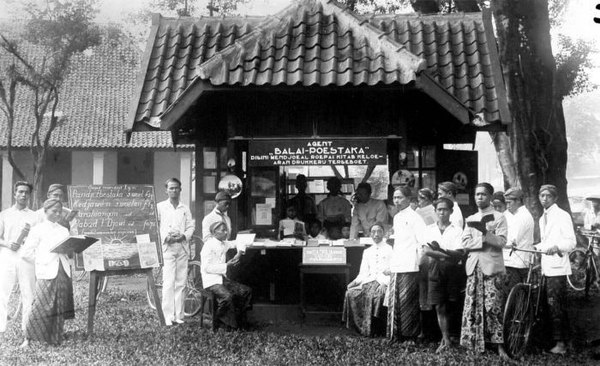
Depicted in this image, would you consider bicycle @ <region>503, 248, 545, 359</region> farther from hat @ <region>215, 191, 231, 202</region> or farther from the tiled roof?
hat @ <region>215, 191, 231, 202</region>

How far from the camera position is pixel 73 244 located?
718 cm

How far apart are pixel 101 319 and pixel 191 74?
337 cm

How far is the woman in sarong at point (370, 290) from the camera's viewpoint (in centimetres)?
773

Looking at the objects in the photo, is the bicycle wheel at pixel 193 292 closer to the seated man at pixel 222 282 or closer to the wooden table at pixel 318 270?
the seated man at pixel 222 282

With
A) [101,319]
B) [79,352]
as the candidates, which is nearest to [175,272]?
[101,319]

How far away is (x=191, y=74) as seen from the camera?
9.10 metres

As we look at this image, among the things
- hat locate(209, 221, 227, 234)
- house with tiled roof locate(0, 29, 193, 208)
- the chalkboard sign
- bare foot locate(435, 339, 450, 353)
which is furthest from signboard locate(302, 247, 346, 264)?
house with tiled roof locate(0, 29, 193, 208)

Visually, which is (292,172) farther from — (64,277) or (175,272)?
(64,277)

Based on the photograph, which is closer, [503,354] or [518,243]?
[503,354]

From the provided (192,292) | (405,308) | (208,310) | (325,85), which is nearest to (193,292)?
(192,292)

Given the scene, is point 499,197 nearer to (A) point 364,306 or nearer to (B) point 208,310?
(A) point 364,306

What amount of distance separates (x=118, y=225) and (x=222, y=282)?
1.39 m

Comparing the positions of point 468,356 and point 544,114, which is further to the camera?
point 544,114

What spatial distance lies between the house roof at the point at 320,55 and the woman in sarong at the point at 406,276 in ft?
5.32
